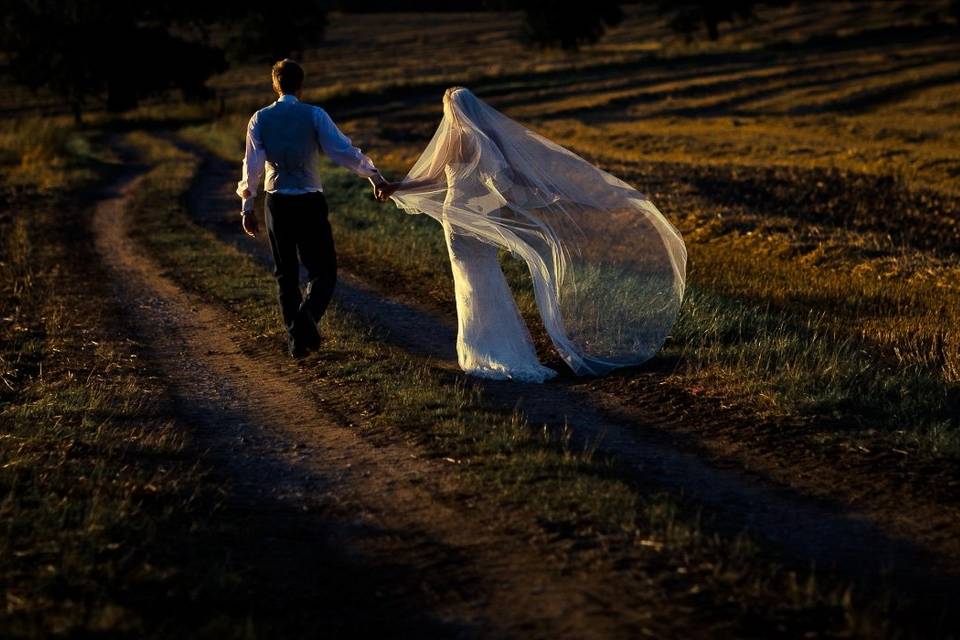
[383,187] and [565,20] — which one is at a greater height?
[565,20]

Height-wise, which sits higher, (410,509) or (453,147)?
(453,147)

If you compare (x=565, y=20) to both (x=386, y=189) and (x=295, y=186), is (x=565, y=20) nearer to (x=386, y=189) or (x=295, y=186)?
(x=386, y=189)

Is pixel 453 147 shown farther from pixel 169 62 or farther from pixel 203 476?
pixel 169 62

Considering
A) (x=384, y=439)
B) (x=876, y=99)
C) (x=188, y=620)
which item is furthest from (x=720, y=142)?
(x=188, y=620)

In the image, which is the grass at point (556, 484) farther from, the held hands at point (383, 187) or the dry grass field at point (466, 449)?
the held hands at point (383, 187)

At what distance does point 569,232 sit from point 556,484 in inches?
128

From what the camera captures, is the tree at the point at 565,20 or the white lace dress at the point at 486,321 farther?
the tree at the point at 565,20

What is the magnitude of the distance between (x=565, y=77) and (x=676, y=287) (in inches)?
1931

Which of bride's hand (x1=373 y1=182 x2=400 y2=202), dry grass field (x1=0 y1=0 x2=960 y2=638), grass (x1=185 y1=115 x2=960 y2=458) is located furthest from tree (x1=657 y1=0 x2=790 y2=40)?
bride's hand (x1=373 y1=182 x2=400 y2=202)

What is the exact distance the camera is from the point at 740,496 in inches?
221

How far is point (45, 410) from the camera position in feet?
24.1

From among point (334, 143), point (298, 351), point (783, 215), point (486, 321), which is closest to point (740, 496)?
point (486, 321)

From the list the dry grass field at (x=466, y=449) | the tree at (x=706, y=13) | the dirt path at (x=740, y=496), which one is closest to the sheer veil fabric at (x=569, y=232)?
the dry grass field at (x=466, y=449)

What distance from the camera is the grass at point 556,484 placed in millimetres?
4328
